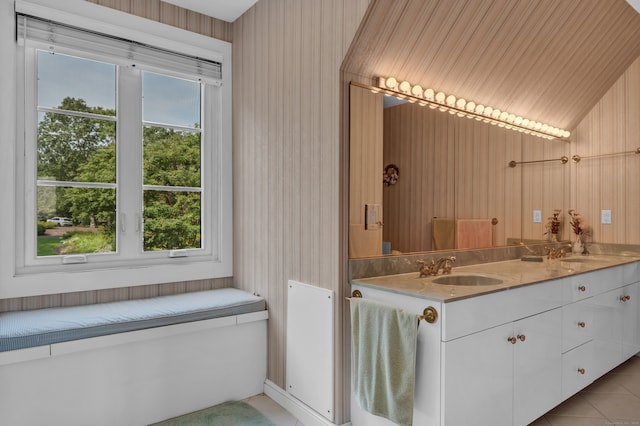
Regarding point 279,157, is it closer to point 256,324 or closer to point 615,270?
point 256,324

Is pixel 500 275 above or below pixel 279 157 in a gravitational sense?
below

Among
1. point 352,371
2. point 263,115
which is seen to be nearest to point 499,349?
point 352,371

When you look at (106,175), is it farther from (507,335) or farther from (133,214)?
(507,335)

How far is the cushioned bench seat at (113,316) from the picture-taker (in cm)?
193

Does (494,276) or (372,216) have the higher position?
(372,216)

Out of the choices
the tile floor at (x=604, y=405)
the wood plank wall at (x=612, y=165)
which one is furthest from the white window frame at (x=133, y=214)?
the wood plank wall at (x=612, y=165)

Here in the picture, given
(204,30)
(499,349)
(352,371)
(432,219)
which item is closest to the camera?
(499,349)

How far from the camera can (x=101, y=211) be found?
2541mm

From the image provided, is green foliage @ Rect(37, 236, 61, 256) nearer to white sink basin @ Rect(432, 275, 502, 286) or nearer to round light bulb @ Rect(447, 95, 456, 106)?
white sink basin @ Rect(432, 275, 502, 286)

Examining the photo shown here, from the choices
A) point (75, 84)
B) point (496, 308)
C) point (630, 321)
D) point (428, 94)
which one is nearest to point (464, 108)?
point (428, 94)

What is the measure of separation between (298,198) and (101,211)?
1246 mm

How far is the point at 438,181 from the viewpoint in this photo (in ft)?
8.26

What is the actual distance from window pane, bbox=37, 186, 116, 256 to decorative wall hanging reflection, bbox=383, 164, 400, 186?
1.68 m

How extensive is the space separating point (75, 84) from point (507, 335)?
2.72 meters
